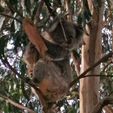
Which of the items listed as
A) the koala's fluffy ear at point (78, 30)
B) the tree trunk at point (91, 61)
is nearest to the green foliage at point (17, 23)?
the koala's fluffy ear at point (78, 30)

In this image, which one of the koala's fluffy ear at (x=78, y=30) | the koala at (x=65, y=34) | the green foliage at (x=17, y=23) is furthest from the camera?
the koala's fluffy ear at (x=78, y=30)

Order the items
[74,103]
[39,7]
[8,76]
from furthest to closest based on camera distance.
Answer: [74,103] < [8,76] < [39,7]

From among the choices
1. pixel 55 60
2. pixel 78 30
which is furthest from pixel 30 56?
pixel 78 30

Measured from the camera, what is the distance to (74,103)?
411cm

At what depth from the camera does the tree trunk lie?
2.91 metres

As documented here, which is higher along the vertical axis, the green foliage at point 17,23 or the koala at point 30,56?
the green foliage at point 17,23

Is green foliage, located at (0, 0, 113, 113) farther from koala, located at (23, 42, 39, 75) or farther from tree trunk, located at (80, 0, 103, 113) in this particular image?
tree trunk, located at (80, 0, 103, 113)

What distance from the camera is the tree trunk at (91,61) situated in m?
2.91

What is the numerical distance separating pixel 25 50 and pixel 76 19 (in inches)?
21.7

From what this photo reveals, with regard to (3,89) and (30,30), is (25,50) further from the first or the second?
(3,89)

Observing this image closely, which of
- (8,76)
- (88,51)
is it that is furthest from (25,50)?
(8,76)

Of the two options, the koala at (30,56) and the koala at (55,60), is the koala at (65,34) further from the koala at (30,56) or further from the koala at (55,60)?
the koala at (30,56)

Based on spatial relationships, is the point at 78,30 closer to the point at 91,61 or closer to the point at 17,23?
the point at 17,23

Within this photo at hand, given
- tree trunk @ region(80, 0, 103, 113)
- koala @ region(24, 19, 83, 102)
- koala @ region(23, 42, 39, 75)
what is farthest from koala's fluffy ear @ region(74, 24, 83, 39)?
tree trunk @ region(80, 0, 103, 113)
